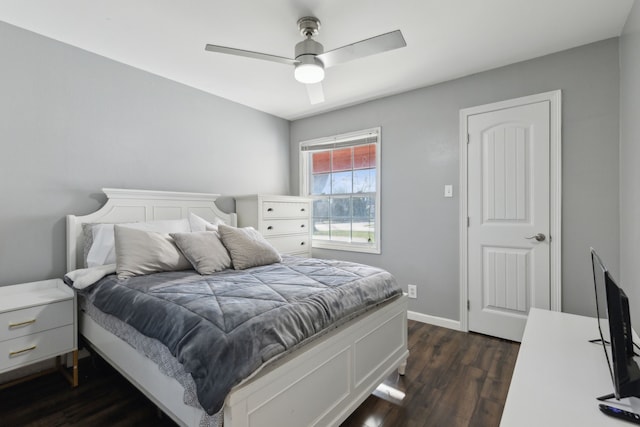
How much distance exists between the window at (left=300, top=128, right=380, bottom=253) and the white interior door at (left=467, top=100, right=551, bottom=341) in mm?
1015

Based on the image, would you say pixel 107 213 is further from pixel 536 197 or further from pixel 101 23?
pixel 536 197

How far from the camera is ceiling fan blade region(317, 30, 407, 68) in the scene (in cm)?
170

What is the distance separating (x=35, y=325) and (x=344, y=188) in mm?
2987

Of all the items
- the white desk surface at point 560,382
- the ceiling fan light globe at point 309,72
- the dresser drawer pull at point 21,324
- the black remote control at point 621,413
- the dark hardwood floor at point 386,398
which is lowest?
the dark hardwood floor at point 386,398

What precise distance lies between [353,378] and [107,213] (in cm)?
225

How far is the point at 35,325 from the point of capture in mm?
1880

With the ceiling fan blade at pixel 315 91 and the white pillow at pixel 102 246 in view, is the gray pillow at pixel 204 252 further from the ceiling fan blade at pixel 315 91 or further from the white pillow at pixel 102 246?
the ceiling fan blade at pixel 315 91

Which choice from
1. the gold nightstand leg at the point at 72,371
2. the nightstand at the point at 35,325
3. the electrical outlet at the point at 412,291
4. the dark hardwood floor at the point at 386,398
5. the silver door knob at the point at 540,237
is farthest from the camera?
A: the electrical outlet at the point at 412,291

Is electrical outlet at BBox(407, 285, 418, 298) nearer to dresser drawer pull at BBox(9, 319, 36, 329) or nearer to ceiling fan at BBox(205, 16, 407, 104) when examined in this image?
ceiling fan at BBox(205, 16, 407, 104)

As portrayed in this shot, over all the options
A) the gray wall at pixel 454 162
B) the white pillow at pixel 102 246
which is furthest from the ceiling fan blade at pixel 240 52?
the gray wall at pixel 454 162

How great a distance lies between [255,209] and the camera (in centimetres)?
329

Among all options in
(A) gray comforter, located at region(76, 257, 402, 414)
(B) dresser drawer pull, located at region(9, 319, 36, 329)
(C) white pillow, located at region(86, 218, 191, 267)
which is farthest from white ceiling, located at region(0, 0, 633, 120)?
(B) dresser drawer pull, located at region(9, 319, 36, 329)

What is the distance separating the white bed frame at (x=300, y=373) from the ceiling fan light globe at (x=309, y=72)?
1.52 meters

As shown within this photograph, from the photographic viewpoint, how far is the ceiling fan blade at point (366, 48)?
170 cm
